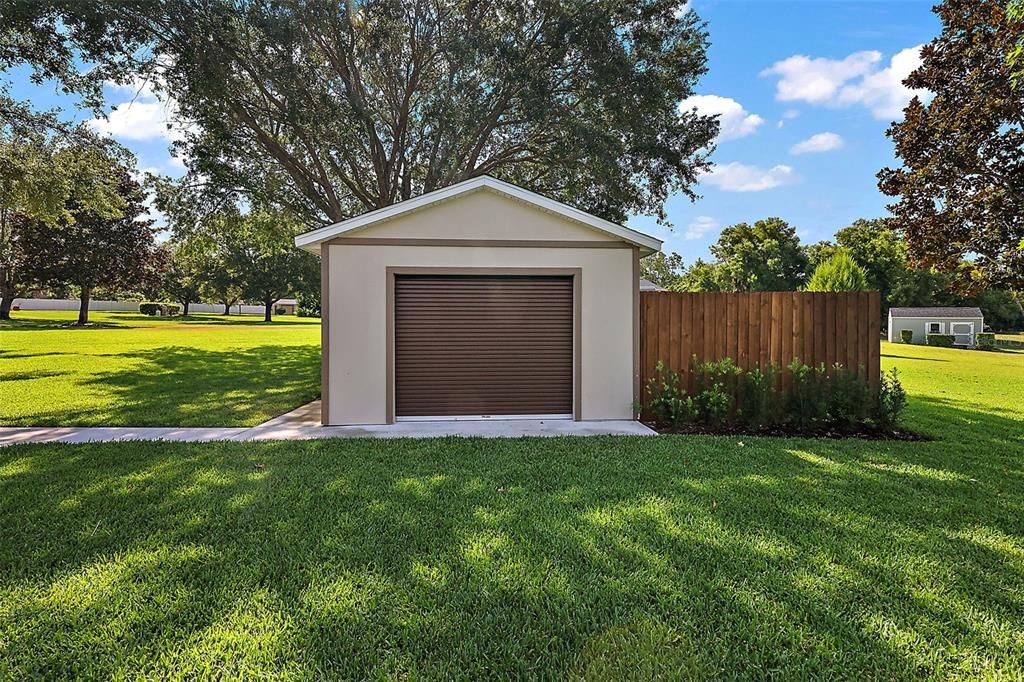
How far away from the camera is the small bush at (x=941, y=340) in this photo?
37.7 metres

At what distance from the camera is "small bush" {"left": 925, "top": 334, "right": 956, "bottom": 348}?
3772 cm

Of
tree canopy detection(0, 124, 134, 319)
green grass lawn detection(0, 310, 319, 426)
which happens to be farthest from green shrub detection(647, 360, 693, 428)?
tree canopy detection(0, 124, 134, 319)

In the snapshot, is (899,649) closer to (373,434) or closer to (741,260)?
(373,434)

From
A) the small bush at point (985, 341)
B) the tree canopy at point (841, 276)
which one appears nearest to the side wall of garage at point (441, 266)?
the tree canopy at point (841, 276)

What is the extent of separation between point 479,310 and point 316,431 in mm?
2953

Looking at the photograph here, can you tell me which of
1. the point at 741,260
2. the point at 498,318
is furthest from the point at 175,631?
the point at 741,260

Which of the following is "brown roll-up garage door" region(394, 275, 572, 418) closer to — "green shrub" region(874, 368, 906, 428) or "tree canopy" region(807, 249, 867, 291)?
"green shrub" region(874, 368, 906, 428)

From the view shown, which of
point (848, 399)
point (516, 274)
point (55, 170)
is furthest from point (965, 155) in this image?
point (55, 170)

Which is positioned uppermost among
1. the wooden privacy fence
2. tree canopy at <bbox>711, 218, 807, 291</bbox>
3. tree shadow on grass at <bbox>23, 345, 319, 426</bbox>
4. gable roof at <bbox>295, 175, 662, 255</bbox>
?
tree canopy at <bbox>711, 218, 807, 291</bbox>

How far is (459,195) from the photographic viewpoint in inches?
298

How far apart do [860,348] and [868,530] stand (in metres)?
4.92

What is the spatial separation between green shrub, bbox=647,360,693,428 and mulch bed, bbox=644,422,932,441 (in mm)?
183

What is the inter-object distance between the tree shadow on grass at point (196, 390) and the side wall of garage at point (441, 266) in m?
1.72

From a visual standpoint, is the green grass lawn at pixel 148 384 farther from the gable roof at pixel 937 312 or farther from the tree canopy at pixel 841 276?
the gable roof at pixel 937 312
